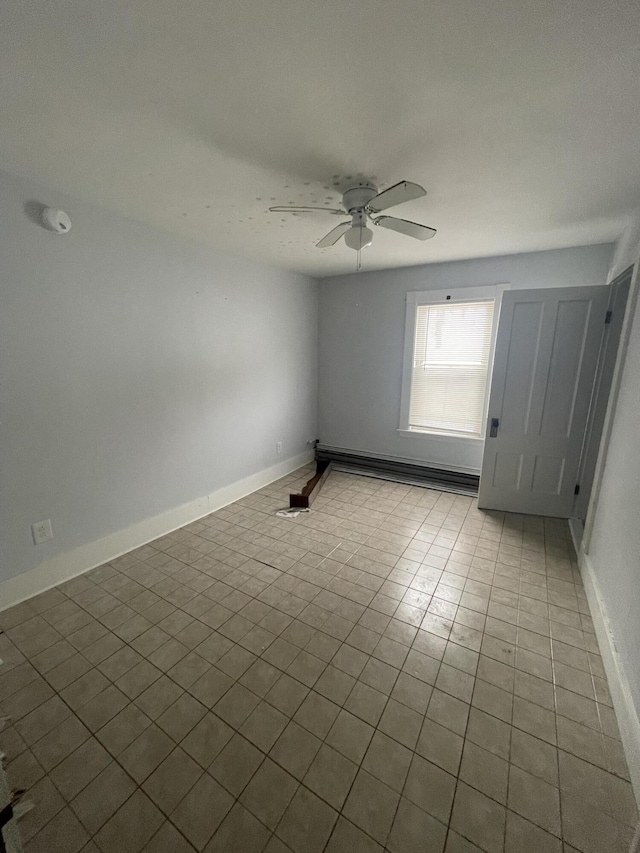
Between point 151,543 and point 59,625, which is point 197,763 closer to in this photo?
point 59,625

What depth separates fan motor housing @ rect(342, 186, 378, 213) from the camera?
188cm

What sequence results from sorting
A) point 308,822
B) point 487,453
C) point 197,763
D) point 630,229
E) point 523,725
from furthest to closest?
1. point 487,453
2. point 630,229
3. point 523,725
4. point 197,763
5. point 308,822

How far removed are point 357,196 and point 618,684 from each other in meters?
2.67

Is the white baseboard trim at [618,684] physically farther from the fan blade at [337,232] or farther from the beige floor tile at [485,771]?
the fan blade at [337,232]

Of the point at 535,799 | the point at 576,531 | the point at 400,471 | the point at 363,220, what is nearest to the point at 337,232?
the point at 363,220

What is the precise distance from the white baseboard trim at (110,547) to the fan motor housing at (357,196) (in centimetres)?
260

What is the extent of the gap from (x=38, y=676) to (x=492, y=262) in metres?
4.47

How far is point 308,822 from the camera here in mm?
1098

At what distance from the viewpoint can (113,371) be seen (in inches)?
92.7

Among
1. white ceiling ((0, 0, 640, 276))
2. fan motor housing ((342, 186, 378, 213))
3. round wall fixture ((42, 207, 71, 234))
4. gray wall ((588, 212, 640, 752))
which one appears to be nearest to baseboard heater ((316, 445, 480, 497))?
gray wall ((588, 212, 640, 752))

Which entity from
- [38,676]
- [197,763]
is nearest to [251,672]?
[197,763]

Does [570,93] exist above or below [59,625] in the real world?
above

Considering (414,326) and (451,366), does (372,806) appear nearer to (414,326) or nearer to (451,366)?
(451,366)

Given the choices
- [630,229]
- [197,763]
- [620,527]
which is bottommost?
[197,763]
